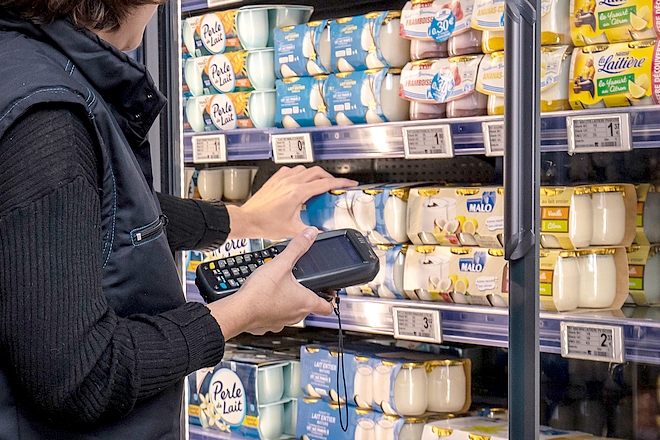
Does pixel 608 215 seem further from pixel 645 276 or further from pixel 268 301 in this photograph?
pixel 268 301

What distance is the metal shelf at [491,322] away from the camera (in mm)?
1406

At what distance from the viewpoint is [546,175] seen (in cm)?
167

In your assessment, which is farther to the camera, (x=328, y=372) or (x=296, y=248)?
(x=328, y=372)

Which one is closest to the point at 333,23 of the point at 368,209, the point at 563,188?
the point at 368,209

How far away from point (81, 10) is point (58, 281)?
0.35m

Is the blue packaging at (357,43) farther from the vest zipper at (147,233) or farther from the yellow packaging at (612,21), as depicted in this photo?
the vest zipper at (147,233)

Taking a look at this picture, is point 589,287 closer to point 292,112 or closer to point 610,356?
point 610,356

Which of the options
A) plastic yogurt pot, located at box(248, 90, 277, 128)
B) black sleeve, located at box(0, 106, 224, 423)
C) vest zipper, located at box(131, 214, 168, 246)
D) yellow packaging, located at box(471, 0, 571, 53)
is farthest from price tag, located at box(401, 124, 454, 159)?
black sleeve, located at box(0, 106, 224, 423)

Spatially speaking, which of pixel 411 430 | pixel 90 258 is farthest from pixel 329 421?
pixel 90 258

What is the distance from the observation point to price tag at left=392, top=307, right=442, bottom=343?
1.69 metres

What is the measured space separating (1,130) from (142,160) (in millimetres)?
285

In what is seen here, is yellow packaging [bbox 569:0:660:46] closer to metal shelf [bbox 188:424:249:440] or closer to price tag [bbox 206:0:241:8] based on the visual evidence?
price tag [bbox 206:0:241:8]

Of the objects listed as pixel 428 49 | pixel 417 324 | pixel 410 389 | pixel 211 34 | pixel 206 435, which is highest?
pixel 211 34

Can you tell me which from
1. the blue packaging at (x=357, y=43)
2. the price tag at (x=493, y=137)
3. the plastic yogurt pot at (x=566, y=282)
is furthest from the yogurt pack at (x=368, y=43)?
the plastic yogurt pot at (x=566, y=282)
